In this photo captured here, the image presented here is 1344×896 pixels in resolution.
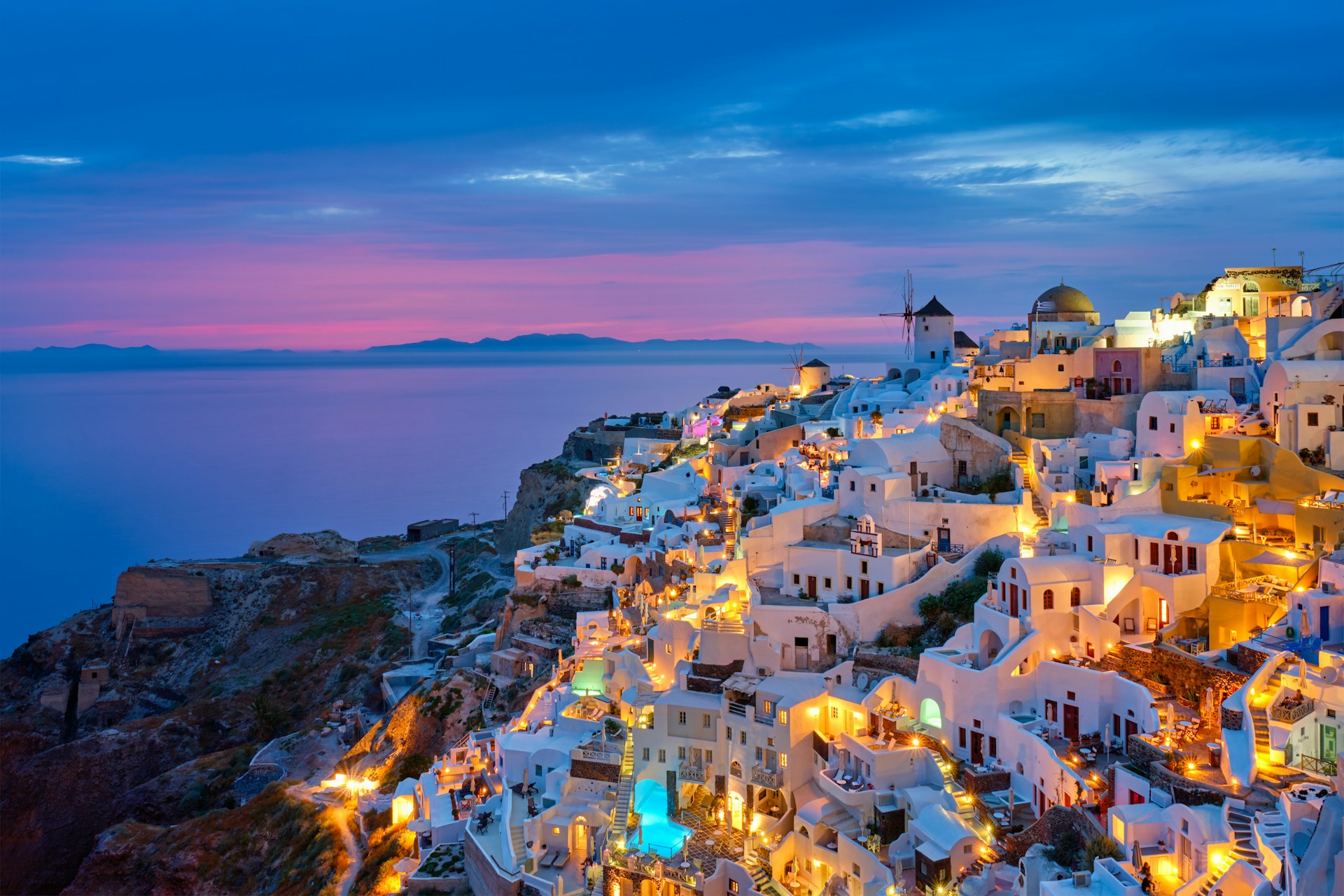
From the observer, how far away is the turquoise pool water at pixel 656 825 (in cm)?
1842

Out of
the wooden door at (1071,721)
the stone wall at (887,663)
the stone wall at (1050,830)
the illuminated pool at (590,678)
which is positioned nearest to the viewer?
the stone wall at (1050,830)

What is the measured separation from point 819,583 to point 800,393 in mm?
26267

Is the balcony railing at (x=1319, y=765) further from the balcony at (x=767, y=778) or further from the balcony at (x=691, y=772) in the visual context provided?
the balcony at (x=691, y=772)

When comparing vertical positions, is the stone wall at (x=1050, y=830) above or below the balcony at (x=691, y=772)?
above

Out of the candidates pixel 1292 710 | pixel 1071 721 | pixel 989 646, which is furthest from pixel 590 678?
pixel 1292 710

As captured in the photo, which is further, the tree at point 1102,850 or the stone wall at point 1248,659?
the stone wall at point 1248,659

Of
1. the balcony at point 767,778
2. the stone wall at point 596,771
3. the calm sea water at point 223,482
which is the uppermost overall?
the balcony at point 767,778

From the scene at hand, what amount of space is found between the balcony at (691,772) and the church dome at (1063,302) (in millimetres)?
19506

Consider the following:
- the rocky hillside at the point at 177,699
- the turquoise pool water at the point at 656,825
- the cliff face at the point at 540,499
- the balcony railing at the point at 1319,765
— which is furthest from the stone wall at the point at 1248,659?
the cliff face at the point at 540,499

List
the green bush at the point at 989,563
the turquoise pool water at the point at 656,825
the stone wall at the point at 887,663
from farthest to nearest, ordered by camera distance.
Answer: the green bush at the point at 989,563
the stone wall at the point at 887,663
the turquoise pool water at the point at 656,825

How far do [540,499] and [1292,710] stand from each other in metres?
Answer: 39.7

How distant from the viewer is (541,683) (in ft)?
93.4

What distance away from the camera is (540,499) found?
50219 millimetres

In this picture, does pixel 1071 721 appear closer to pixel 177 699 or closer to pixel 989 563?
pixel 989 563
